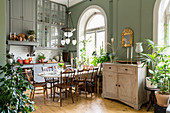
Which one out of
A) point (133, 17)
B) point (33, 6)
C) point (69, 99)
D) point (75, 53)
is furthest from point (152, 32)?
point (33, 6)

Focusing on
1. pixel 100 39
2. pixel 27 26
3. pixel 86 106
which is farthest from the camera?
pixel 100 39

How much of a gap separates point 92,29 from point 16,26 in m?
3.02

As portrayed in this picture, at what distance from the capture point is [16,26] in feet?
15.8

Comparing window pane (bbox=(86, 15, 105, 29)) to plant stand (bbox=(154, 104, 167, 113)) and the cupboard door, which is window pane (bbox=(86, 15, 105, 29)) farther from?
plant stand (bbox=(154, 104, 167, 113))

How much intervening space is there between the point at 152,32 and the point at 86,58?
9.85 ft

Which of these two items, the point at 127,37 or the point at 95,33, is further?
the point at 95,33

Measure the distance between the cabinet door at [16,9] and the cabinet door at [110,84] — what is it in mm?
3856

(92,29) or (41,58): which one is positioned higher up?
(92,29)

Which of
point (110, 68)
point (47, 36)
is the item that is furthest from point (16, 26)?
point (110, 68)

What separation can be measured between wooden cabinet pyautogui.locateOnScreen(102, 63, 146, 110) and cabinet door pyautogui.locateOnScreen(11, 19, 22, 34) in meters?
3.53

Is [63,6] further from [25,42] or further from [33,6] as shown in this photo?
[25,42]

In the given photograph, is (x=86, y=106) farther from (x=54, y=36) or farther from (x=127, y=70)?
(x=54, y=36)

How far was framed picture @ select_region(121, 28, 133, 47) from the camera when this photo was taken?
3.89 meters

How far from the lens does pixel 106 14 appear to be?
4617 millimetres
